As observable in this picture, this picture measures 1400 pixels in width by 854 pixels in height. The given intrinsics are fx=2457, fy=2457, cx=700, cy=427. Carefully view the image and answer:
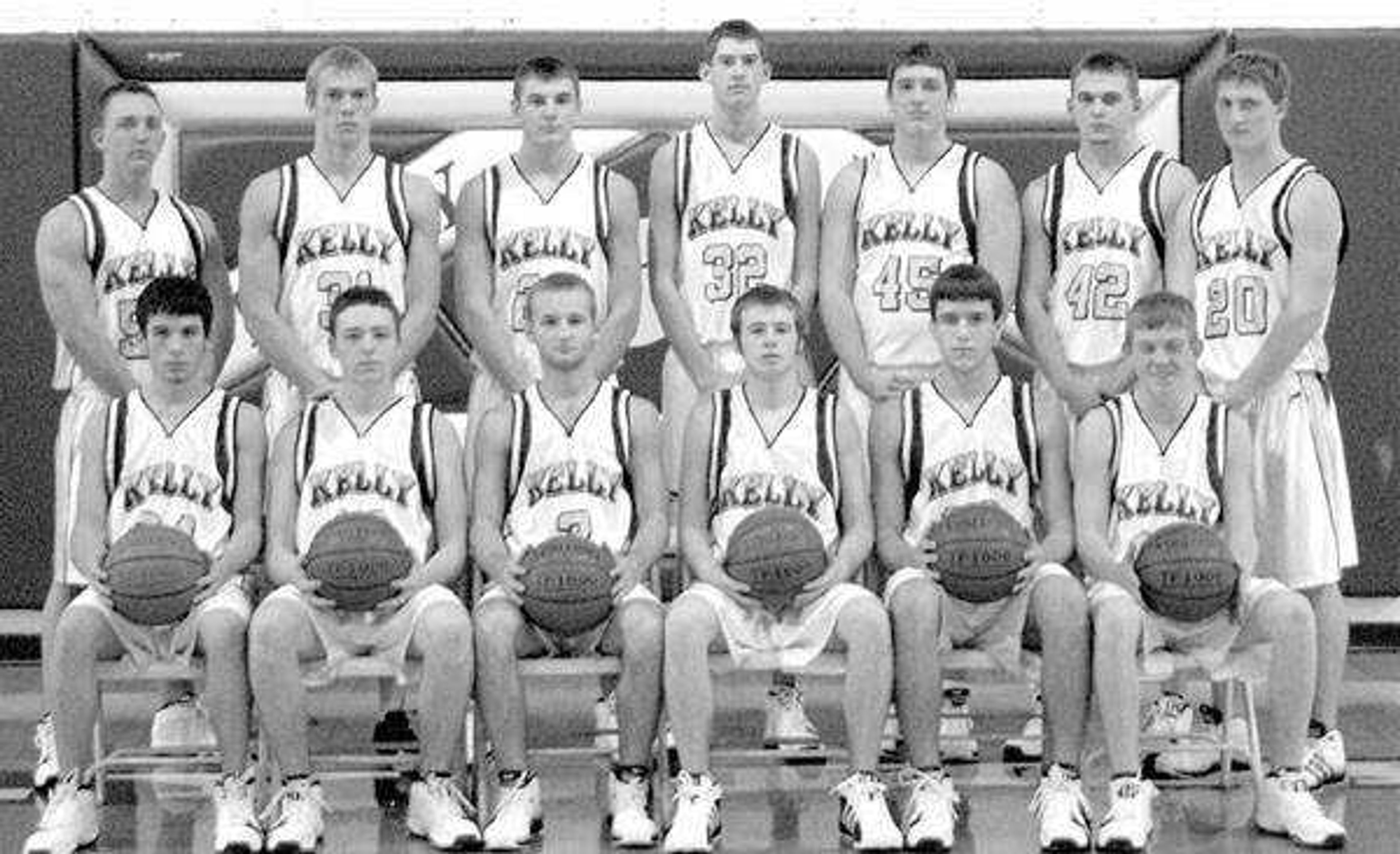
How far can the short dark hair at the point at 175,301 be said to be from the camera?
6.20 metres

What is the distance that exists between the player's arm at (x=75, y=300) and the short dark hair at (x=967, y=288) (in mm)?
2200

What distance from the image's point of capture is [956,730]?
23.8ft

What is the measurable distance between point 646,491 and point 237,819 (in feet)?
4.26

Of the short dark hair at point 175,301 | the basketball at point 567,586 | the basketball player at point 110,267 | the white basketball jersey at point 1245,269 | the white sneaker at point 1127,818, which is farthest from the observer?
the basketball player at point 110,267

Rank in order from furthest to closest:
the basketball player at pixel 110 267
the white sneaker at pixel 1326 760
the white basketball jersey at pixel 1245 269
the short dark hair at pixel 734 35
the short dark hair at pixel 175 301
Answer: the short dark hair at pixel 734 35 < the basketball player at pixel 110 267 < the white basketball jersey at pixel 1245 269 < the white sneaker at pixel 1326 760 < the short dark hair at pixel 175 301

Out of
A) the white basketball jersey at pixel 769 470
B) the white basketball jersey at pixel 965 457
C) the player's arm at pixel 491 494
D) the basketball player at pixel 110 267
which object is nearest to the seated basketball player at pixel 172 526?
the basketball player at pixel 110 267

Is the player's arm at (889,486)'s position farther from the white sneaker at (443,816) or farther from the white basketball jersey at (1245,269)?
the white sneaker at (443,816)

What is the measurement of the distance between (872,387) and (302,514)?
1.59m

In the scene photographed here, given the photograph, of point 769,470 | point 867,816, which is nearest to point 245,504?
point 769,470

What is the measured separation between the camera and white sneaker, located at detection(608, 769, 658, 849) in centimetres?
590

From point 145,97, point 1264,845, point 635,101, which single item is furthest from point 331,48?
point 1264,845

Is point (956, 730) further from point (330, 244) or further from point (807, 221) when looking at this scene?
point (330, 244)

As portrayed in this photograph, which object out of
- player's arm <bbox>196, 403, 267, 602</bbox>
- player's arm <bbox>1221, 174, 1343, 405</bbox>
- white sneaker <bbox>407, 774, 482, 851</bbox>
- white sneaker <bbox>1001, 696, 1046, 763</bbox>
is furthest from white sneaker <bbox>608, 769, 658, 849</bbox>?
player's arm <bbox>1221, 174, 1343, 405</bbox>

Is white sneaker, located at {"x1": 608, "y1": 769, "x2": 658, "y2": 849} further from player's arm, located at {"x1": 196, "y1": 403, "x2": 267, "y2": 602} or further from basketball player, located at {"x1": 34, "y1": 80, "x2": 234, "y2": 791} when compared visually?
basketball player, located at {"x1": 34, "y1": 80, "x2": 234, "y2": 791}
